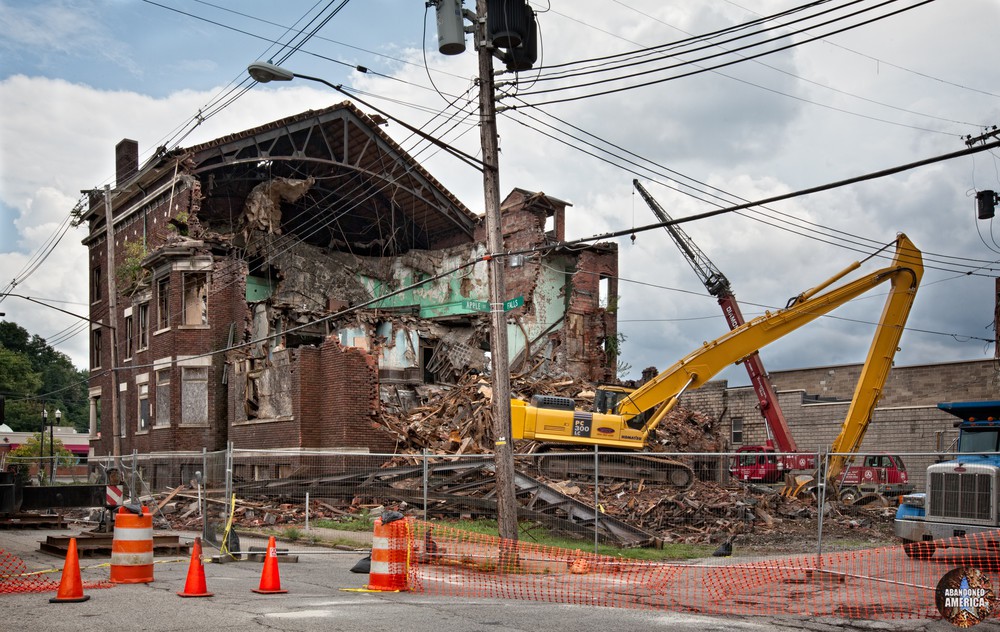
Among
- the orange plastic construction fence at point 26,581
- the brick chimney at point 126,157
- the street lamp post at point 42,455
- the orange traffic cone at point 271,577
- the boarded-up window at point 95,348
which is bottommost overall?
the street lamp post at point 42,455

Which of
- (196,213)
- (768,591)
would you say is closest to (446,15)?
(768,591)

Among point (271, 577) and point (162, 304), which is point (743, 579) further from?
point (162, 304)

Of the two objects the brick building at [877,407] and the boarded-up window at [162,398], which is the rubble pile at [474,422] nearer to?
the brick building at [877,407]

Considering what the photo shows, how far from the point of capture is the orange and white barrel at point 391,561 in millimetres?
11398

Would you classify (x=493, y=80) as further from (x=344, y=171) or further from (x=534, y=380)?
(x=344, y=171)

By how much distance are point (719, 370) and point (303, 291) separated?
64.2 feet

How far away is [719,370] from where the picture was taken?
2423cm

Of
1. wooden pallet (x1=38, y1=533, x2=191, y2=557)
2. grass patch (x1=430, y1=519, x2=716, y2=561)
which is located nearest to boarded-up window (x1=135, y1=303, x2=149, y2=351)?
wooden pallet (x1=38, y1=533, x2=191, y2=557)

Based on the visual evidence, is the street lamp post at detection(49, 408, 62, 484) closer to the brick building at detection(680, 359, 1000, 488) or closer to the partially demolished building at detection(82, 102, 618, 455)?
the partially demolished building at detection(82, 102, 618, 455)

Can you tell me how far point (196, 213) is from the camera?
113 ft


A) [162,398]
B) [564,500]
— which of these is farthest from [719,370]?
[162,398]

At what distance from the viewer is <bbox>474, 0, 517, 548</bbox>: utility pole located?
1420cm

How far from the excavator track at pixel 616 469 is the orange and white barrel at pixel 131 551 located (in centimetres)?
1339

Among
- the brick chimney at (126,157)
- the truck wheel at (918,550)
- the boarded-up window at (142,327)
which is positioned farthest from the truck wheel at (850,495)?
the brick chimney at (126,157)
